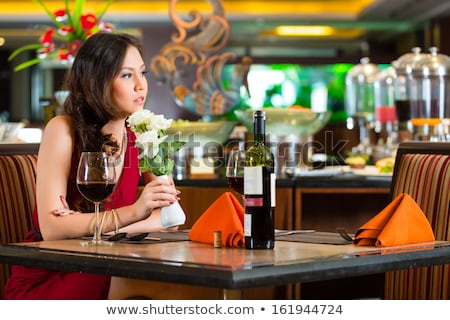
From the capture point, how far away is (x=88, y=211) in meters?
2.59

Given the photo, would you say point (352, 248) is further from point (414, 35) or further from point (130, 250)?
point (414, 35)

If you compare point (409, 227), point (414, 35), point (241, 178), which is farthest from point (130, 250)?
point (414, 35)

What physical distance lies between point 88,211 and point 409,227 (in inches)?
37.1

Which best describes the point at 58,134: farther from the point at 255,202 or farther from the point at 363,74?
the point at 363,74

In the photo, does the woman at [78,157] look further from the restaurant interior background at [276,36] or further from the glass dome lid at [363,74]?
the restaurant interior background at [276,36]

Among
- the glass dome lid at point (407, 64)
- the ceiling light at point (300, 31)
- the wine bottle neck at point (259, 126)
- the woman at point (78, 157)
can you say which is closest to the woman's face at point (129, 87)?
the woman at point (78, 157)

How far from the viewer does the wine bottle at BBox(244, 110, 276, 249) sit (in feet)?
6.36

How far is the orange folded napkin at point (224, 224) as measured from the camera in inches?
80.7

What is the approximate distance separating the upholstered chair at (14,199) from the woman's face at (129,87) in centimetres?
51

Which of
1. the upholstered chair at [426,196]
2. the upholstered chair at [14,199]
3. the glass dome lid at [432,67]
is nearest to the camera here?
the upholstered chair at [426,196]

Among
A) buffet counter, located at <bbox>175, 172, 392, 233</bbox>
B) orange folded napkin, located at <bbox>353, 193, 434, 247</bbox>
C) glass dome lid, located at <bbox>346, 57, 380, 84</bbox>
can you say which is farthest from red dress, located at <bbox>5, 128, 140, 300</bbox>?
glass dome lid, located at <bbox>346, 57, 380, 84</bbox>
